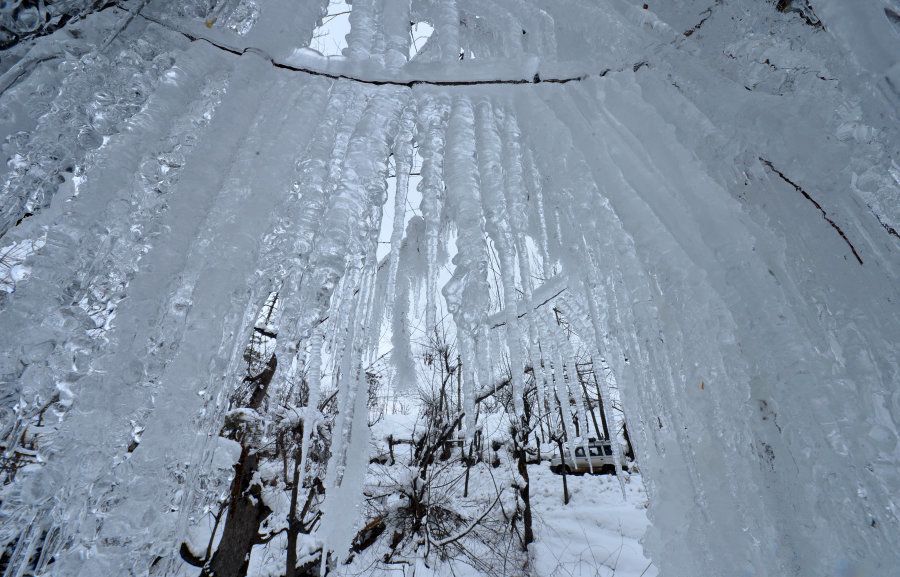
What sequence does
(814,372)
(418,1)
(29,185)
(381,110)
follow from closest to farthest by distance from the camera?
1. (814,372)
2. (29,185)
3. (381,110)
4. (418,1)

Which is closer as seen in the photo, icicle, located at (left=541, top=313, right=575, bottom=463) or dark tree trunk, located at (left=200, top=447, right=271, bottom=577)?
icicle, located at (left=541, top=313, right=575, bottom=463)

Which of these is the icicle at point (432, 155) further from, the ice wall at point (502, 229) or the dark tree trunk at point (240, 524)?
the dark tree trunk at point (240, 524)

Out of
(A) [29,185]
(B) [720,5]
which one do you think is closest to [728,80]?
(B) [720,5]

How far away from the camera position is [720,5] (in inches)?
36.7

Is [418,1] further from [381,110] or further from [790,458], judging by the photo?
[790,458]

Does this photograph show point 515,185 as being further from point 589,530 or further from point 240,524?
point 589,530

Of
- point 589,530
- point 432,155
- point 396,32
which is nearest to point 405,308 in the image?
point 432,155

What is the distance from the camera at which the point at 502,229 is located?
111 cm

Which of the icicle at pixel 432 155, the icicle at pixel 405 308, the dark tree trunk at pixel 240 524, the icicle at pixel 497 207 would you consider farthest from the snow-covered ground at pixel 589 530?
the icicle at pixel 432 155

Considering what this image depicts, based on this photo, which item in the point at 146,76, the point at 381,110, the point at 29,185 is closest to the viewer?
the point at 29,185

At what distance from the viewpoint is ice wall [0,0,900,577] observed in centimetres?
73

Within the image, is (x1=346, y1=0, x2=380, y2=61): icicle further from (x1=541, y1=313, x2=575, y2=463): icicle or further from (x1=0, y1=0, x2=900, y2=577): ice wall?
(x1=541, y1=313, x2=575, y2=463): icicle

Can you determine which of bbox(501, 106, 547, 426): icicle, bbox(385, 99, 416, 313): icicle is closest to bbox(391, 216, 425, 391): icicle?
bbox(385, 99, 416, 313): icicle

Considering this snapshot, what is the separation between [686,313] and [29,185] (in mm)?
1529
